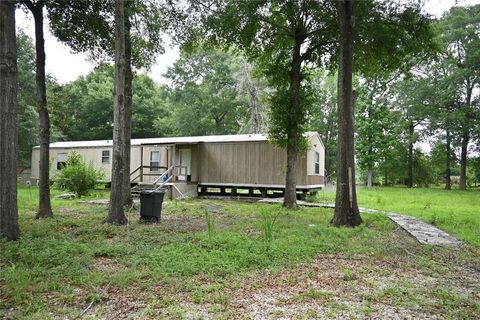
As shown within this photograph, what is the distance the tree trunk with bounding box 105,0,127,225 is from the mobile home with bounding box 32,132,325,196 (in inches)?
292

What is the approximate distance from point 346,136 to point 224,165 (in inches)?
344

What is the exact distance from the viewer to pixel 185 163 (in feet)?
56.8

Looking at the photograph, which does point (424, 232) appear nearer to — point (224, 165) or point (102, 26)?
point (102, 26)

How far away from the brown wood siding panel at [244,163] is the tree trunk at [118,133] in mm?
8003

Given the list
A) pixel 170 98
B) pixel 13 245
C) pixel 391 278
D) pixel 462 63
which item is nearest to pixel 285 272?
pixel 391 278

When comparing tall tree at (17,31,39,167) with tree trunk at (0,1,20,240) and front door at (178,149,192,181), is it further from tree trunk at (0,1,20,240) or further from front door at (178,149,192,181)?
tree trunk at (0,1,20,240)

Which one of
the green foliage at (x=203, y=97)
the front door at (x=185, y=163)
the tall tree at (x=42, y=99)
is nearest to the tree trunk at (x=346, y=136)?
the tall tree at (x=42, y=99)

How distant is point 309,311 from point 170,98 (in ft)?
103

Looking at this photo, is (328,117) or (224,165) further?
(328,117)

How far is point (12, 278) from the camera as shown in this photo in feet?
12.5

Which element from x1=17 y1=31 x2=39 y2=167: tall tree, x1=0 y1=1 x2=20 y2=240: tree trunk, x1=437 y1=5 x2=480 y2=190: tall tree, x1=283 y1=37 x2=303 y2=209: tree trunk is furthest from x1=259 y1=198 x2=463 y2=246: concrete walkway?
x1=17 y1=31 x2=39 y2=167: tall tree

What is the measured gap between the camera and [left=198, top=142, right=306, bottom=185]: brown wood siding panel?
15109 millimetres

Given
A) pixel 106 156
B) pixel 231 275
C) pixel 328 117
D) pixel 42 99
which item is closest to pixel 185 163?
pixel 106 156

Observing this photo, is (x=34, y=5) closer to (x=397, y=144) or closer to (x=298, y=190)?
(x=298, y=190)
